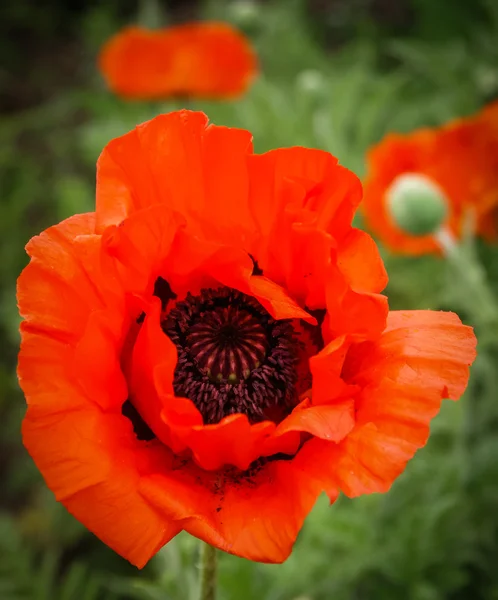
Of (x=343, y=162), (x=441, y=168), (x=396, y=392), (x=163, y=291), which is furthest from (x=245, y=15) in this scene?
(x=396, y=392)

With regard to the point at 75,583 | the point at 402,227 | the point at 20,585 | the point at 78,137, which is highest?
the point at 402,227

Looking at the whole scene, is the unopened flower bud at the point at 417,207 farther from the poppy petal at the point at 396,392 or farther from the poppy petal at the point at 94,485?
the poppy petal at the point at 94,485

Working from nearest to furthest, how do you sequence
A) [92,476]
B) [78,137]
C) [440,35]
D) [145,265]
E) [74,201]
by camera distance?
1. [92,476]
2. [145,265]
3. [74,201]
4. [440,35]
5. [78,137]

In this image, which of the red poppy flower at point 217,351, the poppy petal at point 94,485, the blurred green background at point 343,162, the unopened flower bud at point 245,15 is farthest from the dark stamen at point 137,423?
the unopened flower bud at point 245,15

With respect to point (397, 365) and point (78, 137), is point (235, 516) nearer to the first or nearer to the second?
point (397, 365)

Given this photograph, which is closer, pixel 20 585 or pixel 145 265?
pixel 145 265

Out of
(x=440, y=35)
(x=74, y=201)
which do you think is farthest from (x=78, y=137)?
(x=440, y=35)
